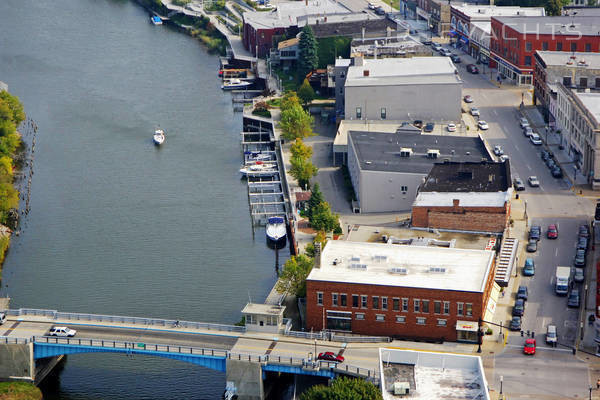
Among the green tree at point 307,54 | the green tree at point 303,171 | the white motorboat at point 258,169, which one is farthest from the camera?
the green tree at point 307,54

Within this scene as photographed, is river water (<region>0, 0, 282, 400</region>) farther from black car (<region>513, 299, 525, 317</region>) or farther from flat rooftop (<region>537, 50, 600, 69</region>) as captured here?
flat rooftop (<region>537, 50, 600, 69</region>)

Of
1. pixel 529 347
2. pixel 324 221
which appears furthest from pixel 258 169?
pixel 529 347

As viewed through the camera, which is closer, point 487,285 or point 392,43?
point 487,285

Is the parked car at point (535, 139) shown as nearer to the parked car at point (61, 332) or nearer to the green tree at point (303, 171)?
the green tree at point (303, 171)

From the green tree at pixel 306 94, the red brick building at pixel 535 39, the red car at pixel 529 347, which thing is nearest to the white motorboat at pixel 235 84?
the green tree at pixel 306 94

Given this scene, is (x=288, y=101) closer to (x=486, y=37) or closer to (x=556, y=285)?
(x=486, y=37)

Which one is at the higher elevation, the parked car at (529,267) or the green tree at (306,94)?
the green tree at (306,94)

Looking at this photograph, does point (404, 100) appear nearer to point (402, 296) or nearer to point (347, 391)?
point (402, 296)

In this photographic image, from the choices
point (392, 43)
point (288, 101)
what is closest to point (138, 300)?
point (288, 101)
